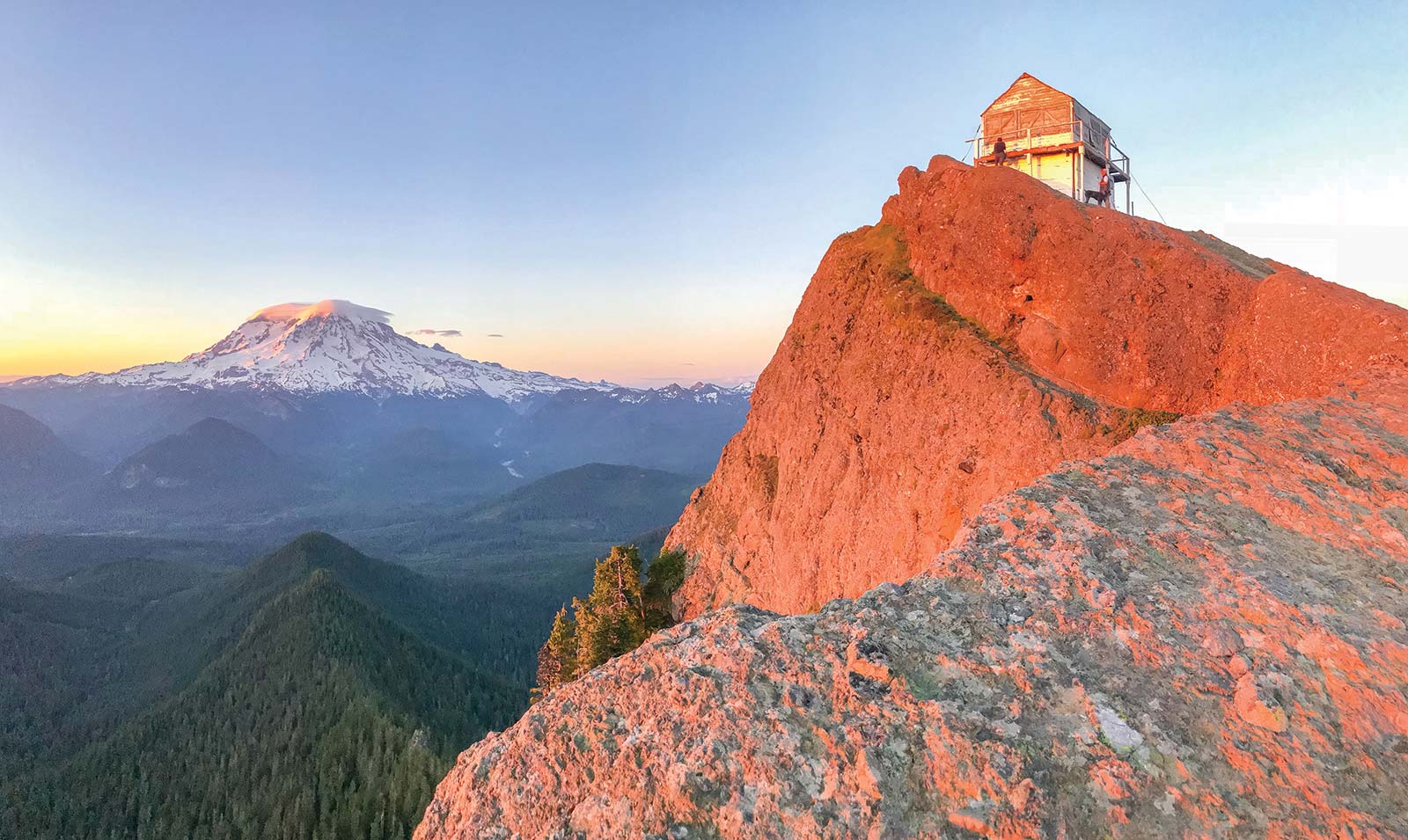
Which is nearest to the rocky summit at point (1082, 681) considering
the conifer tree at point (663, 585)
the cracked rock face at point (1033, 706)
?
the cracked rock face at point (1033, 706)

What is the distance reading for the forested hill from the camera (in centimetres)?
8019

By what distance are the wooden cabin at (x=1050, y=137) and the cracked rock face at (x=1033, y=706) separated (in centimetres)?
3324

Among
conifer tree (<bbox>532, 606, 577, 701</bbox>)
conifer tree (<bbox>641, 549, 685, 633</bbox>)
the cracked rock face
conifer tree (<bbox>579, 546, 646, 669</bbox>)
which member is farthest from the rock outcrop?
the cracked rock face

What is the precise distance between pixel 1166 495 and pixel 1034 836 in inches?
230

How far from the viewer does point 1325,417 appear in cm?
993

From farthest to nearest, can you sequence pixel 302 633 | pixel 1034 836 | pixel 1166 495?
pixel 302 633 → pixel 1166 495 → pixel 1034 836

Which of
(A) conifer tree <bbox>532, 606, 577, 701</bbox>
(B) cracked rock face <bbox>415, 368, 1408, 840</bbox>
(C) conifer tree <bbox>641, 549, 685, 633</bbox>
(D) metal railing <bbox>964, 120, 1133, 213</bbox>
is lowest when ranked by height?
(A) conifer tree <bbox>532, 606, 577, 701</bbox>

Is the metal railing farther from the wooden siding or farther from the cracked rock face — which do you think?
the cracked rock face

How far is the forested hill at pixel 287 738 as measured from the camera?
8019 cm

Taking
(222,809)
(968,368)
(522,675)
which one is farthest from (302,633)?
(968,368)

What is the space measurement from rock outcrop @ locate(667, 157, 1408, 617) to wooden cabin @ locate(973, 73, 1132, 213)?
19.8 ft

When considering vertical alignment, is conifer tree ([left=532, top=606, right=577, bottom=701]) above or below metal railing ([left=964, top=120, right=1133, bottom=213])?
below

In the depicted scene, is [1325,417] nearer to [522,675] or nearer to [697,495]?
[697,495]

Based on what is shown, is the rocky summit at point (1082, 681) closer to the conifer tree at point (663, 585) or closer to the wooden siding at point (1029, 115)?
the wooden siding at point (1029, 115)
